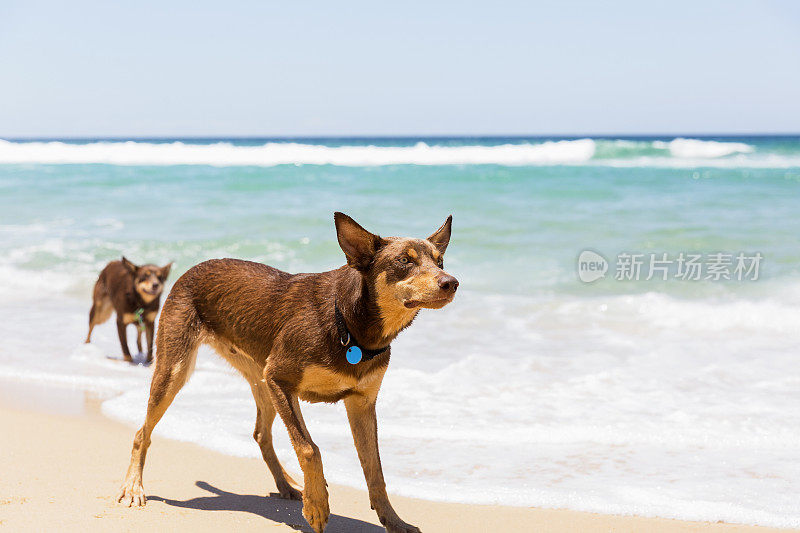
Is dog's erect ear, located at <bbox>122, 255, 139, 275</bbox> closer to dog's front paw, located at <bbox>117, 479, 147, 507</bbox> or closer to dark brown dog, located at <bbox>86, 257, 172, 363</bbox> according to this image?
dark brown dog, located at <bbox>86, 257, 172, 363</bbox>

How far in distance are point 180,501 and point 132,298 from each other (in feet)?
15.6

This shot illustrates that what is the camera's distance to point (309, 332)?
4.09 metres

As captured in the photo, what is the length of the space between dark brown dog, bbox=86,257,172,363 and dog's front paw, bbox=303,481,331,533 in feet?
16.9

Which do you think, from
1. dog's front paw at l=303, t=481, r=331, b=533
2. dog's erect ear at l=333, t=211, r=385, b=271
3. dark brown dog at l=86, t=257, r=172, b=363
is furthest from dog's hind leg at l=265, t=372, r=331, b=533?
dark brown dog at l=86, t=257, r=172, b=363

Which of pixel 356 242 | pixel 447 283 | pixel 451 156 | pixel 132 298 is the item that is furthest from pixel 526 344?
pixel 451 156

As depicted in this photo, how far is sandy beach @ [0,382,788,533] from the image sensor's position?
14.1 feet

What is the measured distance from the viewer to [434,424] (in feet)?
21.0

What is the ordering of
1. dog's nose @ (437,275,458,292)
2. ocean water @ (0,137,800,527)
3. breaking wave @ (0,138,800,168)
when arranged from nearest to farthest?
dog's nose @ (437,275,458,292)
ocean water @ (0,137,800,527)
breaking wave @ (0,138,800,168)

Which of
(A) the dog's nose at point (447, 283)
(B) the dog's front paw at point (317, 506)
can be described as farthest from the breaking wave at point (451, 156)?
(A) the dog's nose at point (447, 283)

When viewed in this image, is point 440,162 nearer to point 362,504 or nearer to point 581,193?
point 581,193

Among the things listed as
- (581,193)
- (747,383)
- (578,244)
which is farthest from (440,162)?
(747,383)

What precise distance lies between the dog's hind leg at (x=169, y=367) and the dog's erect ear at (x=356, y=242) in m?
1.38

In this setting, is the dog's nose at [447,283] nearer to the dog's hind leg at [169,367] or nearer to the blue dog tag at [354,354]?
the blue dog tag at [354,354]

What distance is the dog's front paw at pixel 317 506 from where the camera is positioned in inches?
157
